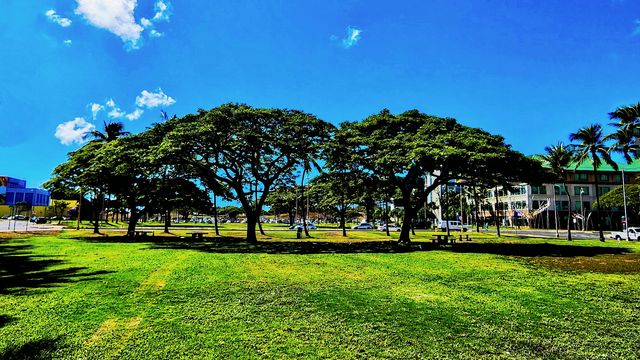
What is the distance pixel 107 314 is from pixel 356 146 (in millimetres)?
23691

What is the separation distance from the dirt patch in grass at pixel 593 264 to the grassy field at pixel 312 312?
746 mm

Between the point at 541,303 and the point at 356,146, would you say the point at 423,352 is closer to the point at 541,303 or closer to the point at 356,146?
the point at 541,303

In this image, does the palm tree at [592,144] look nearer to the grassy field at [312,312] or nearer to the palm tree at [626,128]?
the palm tree at [626,128]

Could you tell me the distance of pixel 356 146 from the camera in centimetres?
3025

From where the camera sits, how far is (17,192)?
120m

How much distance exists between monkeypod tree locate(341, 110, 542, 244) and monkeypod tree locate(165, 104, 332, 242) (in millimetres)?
3823

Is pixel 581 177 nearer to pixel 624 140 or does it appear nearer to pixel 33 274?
pixel 624 140

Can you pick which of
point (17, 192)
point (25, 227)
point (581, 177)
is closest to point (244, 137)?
point (25, 227)

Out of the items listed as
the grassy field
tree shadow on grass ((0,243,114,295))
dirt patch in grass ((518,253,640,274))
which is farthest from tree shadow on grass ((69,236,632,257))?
tree shadow on grass ((0,243,114,295))

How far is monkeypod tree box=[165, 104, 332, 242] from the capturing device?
26766 millimetres

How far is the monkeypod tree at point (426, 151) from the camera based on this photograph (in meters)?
24.2

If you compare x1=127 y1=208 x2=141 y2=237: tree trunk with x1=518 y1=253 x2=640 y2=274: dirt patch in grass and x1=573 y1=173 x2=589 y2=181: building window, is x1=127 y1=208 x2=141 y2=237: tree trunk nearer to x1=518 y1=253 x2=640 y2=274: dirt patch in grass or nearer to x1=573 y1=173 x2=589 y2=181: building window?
x1=518 y1=253 x2=640 y2=274: dirt patch in grass

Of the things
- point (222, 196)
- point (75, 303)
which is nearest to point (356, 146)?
point (222, 196)

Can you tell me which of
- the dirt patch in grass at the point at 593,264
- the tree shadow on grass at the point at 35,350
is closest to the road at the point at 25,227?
the tree shadow on grass at the point at 35,350
